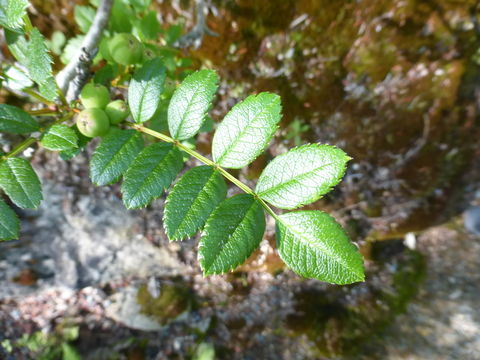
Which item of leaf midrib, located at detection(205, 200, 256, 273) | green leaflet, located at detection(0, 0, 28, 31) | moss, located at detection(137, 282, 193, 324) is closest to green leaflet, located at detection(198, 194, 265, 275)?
leaf midrib, located at detection(205, 200, 256, 273)

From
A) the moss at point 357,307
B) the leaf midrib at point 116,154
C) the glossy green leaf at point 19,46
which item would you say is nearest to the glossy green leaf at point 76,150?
the leaf midrib at point 116,154

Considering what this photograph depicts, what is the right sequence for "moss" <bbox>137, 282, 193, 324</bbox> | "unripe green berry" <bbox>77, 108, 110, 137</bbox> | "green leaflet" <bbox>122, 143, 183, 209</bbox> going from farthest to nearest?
"moss" <bbox>137, 282, 193, 324</bbox>, "unripe green berry" <bbox>77, 108, 110, 137</bbox>, "green leaflet" <bbox>122, 143, 183, 209</bbox>

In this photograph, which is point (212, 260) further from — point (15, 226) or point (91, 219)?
point (91, 219)

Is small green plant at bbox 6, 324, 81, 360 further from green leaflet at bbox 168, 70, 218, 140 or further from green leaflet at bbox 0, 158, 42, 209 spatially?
green leaflet at bbox 168, 70, 218, 140

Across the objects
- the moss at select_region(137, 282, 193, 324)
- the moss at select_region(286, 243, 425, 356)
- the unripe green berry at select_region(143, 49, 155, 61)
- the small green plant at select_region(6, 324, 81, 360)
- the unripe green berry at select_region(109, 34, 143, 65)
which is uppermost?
the unripe green berry at select_region(143, 49, 155, 61)

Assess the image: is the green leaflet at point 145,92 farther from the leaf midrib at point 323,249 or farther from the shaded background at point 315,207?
the shaded background at point 315,207

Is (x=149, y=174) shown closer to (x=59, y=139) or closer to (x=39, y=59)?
(x=59, y=139)

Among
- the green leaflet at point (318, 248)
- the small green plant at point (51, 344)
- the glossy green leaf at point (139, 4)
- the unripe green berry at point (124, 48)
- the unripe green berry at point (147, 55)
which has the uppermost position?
the glossy green leaf at point (139, 4)
